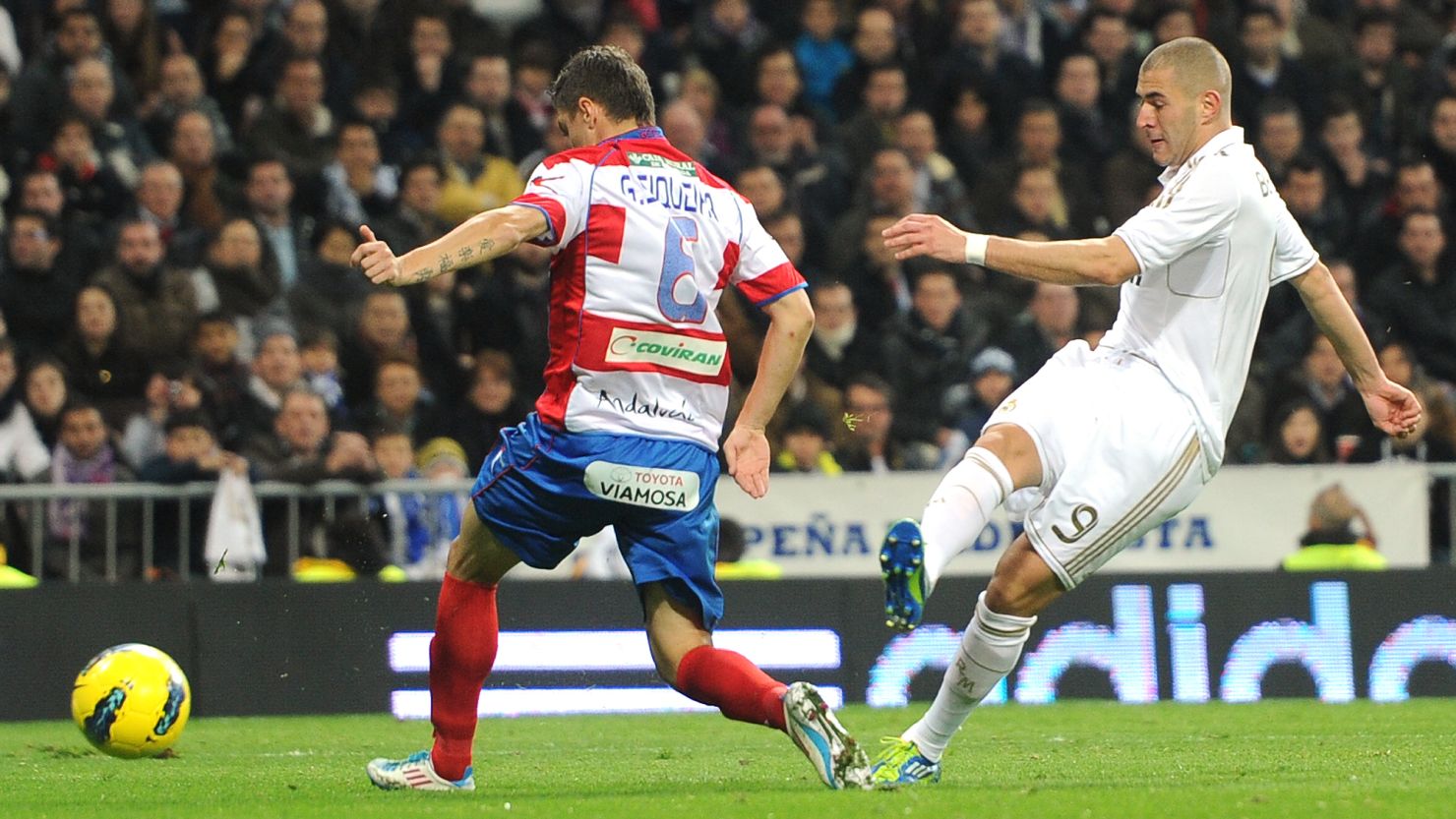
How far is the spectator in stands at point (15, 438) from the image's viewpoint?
12430mm

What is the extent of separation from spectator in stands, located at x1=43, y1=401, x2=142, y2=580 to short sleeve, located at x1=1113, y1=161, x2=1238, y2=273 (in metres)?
7.14

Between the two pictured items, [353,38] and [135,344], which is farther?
[353,38]

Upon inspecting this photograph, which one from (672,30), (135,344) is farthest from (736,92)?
(135,344)

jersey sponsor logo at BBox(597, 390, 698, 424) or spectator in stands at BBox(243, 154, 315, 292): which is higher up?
spectator in stands at BBox(243, 154, 315, 292)

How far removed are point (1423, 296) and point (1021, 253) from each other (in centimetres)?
933

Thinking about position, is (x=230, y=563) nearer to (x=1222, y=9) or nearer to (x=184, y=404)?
(x=184, y=404)

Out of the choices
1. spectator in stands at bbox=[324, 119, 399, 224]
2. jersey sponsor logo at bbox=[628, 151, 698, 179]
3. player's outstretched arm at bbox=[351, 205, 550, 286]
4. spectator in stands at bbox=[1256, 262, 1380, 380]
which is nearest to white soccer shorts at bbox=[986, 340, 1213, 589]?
jersey sponsor logo at bbox=[628, 151, 698, 179]

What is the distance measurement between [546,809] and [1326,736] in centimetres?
429

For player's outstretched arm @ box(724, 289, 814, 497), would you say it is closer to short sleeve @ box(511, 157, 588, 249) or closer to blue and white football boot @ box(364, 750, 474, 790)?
short sleeve @ box(511, 157, 588, 249)

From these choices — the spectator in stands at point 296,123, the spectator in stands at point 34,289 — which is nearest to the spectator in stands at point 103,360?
the spectator in stands at point 34,289

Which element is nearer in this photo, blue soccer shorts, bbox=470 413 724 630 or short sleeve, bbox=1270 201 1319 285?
blue soccer shorts, bbox=470 413 724 630

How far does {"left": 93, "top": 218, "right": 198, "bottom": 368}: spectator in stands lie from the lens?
13180mm

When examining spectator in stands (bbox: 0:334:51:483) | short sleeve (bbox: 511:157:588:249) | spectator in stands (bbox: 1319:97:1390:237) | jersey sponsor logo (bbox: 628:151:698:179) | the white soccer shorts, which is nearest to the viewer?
short sleeve (bbox: 511:157:588:249)

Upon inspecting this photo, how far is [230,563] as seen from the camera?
12086 mm
